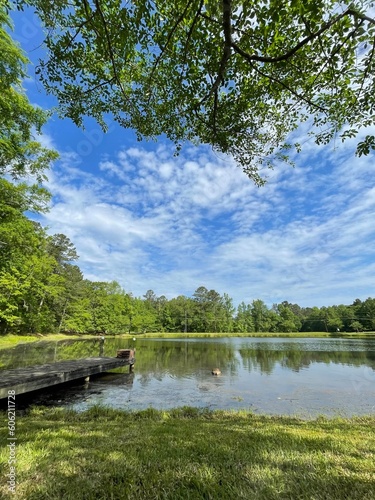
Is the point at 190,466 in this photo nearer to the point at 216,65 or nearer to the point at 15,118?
the point at 216,65

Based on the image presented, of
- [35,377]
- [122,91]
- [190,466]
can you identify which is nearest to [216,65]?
[122,91]

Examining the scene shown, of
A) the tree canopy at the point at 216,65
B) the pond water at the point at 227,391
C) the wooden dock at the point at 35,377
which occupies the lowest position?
the pond water at the point at 227,391

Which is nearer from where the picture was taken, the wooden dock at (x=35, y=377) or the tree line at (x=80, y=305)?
the wooden dock at (x=35, y=377)

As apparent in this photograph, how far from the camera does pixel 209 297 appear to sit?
3250 inches

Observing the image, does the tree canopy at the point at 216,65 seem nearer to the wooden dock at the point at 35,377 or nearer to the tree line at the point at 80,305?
the wooden dock at the point at 35,377

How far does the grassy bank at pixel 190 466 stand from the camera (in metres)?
2.15

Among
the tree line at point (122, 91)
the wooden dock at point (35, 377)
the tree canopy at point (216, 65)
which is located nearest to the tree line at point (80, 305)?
the tree line at point (122, 91)

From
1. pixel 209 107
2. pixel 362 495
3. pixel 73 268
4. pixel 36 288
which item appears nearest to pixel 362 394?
pixel 362 495

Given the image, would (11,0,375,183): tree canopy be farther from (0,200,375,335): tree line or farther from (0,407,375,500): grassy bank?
(0,200,375,335): tree line

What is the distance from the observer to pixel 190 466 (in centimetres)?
265

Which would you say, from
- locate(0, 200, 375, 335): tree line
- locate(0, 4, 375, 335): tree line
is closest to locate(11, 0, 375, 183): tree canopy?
locate(0, 4, 375, 335): tree line

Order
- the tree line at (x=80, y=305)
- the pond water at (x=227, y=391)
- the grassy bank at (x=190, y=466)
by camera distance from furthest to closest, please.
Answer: the tree line at (x=80, y=305) < the pond water at (x=227, y=391) < the grassy bank at (x=190, y=466)

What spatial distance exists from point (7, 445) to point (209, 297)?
265 feet

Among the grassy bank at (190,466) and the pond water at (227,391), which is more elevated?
the grassy bank at (190,466)
